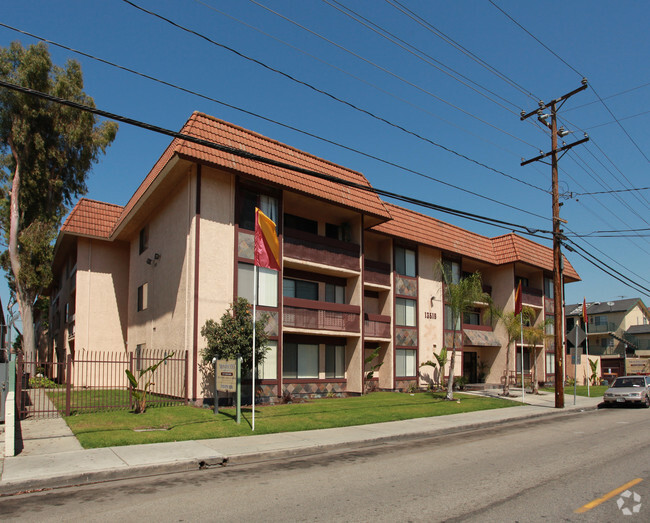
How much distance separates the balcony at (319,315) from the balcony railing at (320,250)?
190 cm

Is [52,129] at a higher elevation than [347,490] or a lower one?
higher

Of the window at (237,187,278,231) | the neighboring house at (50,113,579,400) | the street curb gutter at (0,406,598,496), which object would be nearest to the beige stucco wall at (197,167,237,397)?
the neighboring house at (50,113,579,400)

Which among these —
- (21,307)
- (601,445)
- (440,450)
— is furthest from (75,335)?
(601,445)

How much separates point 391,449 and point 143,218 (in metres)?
18.1

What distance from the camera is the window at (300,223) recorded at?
80.3 feet

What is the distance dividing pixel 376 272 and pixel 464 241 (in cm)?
913

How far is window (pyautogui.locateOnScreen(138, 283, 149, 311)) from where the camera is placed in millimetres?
24312

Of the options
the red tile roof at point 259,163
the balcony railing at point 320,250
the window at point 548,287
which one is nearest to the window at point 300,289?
the balcony railing at point 320,250

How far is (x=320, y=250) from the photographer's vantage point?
23203 mm

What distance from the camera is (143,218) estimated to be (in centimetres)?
2539

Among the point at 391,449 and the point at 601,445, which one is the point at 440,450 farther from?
the point at 601,445

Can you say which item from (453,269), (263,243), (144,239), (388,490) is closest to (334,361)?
(144,239)

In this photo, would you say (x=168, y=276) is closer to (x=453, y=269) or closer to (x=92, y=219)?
(x=92, y=219)

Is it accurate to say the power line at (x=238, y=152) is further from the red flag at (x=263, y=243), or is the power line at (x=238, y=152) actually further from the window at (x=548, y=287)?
the window at (x=548, y=287)
